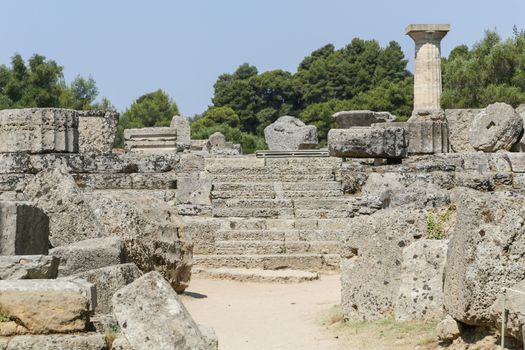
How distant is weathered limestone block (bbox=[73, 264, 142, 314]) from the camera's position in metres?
7.75

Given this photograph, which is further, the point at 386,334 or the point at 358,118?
the point at 358,118

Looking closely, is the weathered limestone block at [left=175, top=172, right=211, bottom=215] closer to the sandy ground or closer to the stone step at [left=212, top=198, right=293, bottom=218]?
the stone step at [left=212, top=198, right=293, bottom=218]

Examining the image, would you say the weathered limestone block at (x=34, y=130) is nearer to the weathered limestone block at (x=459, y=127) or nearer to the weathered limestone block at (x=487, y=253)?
the weathered limestone block at (x=459, y=127)

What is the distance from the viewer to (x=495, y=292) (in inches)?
257

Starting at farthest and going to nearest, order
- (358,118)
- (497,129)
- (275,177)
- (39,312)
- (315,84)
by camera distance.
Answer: (315,84)
(358,118)
(497,129)
(275,177)
(39,312)

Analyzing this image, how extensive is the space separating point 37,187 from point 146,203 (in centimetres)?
118

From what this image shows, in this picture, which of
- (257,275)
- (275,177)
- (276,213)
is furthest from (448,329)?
(275,177)

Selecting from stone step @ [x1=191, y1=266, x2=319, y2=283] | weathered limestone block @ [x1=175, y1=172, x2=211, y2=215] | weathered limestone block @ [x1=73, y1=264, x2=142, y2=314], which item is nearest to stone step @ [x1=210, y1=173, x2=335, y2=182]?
weathered limestone block @ [x1=175, y1=172, x2=211, y2=215]

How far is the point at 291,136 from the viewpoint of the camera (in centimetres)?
3011

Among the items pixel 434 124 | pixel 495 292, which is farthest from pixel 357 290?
pixel 434 124

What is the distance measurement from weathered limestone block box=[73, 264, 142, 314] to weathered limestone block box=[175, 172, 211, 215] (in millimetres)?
7465

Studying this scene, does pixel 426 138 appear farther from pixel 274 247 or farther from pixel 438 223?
pixel 438 223

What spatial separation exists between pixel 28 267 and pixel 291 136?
23.6 meters

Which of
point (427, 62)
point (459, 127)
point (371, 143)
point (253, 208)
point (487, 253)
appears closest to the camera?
point (487, 253)
